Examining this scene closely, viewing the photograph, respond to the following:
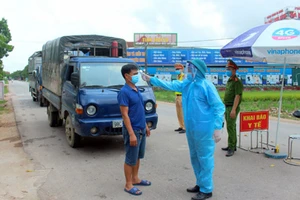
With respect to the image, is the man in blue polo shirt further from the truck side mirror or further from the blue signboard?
the blue signboard

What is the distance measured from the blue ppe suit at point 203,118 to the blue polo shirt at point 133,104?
0.64 meters

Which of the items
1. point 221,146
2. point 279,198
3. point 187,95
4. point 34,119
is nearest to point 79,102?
point 187,95

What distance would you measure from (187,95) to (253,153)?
9.81 ft

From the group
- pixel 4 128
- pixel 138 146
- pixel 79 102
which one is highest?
pixel 79 102

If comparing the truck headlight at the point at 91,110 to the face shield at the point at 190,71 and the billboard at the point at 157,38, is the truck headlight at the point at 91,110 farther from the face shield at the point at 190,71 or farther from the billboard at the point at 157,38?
the billboard at the point at 157,38

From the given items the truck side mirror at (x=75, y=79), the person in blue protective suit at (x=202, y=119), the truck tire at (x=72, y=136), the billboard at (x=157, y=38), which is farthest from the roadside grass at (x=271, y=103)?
the billboard at (x=157, y=38)

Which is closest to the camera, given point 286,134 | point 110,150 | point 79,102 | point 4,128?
point 79,102

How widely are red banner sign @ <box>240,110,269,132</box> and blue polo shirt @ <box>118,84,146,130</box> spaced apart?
9.79 ft

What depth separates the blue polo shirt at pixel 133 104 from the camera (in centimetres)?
427

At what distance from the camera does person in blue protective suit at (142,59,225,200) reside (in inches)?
161

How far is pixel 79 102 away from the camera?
20.6 ft

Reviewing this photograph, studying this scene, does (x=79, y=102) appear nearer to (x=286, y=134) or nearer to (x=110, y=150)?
(x=110, y=150)

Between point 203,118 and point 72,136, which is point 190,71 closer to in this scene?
point 203,118

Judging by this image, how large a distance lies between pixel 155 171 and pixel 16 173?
2395 mm
